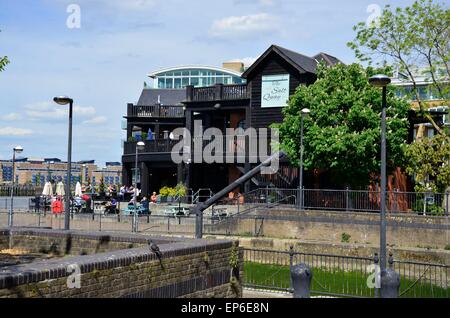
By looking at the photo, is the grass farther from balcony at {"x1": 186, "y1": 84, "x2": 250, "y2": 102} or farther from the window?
the window

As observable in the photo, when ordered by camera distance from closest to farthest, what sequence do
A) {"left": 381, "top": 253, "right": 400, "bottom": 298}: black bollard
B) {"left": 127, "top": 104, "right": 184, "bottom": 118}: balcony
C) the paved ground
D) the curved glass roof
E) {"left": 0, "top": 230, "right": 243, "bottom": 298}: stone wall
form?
{"left": 0, "top": 230, "right": 243, "bottom": 298}: stone wall
{"left": 381, "top": 253, "right": 400, "bottom": 298}: black bollard
the paved ground
{"left": 127, "top": 104, "right": 184, "bottom": 118}: balcony
the curved glass roof

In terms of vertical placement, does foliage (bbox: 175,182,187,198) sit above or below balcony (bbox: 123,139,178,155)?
below

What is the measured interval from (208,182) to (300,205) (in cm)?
1649

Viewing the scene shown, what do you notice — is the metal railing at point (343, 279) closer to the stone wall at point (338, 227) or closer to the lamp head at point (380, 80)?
the stone wall at point (338, 227)

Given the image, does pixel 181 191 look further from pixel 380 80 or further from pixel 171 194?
pixel 380 80

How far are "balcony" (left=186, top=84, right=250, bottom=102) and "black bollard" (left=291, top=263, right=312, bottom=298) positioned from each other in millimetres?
29706

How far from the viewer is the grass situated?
16688 mm

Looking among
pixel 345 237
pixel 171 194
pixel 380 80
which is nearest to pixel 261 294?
pixel 380 80

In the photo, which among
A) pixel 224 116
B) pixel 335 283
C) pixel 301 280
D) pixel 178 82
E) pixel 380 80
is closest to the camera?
pixel 301 280

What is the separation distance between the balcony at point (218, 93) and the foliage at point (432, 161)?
47.3ft

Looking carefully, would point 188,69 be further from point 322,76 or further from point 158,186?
point 322,76

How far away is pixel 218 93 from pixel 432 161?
1698cm

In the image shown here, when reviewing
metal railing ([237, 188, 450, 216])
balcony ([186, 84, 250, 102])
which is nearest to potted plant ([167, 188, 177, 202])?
balcony ([186, 84, 250, 102])

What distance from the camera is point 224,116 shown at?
42344 millimetres
